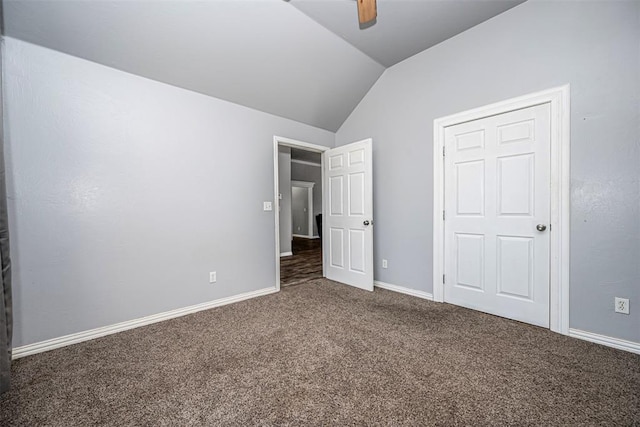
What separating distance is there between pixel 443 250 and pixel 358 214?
110 centimetres

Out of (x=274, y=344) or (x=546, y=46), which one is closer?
(x=274, y=344)

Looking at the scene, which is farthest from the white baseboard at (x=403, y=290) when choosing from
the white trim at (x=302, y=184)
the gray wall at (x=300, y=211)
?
the gray wall at (x=300, y=211)

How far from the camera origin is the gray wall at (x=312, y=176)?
8219 mm

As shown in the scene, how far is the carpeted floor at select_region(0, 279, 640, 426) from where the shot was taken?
132 cm

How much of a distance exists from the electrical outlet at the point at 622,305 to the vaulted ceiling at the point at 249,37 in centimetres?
262

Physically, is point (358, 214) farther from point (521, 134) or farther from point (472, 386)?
point (472, 386)

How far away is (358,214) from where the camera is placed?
3.40 meters

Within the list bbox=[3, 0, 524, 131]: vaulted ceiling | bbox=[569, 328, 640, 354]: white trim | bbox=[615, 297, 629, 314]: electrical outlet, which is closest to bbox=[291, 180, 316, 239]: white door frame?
bbox=[3, 0, 524, 131]: vaulted ceiling

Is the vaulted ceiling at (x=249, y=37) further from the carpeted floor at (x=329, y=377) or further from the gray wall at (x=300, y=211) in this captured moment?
the gray wall at (x=300, y=211)

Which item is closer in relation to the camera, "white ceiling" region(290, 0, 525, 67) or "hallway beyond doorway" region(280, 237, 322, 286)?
"white ceiling" region(290, 0, 525, 67)

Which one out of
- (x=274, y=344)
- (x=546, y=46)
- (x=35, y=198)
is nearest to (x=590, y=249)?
(x=546, y=46)

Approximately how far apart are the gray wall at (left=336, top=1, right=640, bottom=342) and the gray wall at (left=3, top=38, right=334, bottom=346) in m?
2.38

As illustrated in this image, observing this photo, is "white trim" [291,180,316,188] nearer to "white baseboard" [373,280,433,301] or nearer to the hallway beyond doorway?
the hallway beyond doorway

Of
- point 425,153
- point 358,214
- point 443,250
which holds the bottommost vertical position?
point 443,250
